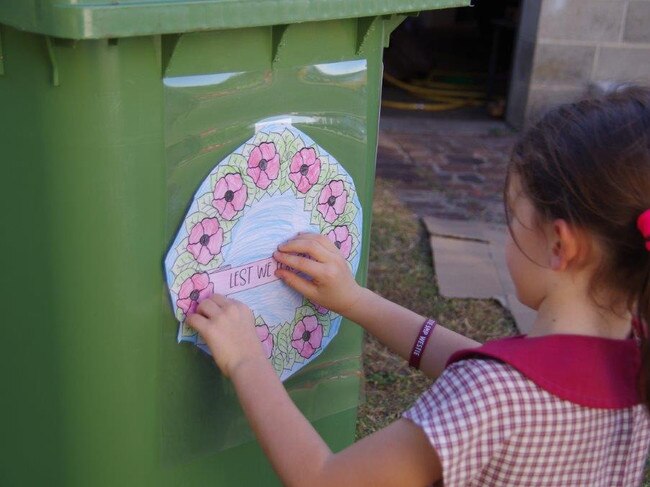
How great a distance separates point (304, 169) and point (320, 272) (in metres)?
0.19

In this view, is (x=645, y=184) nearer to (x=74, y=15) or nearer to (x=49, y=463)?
(x=74, y=15)

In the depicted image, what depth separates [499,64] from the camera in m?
7.82

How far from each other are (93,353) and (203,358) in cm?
21

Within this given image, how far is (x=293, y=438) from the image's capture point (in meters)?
1.37

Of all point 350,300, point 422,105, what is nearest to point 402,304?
point 350,300

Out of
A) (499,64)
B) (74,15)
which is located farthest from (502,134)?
(74,15)

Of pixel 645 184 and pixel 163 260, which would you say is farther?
pixel 163 260

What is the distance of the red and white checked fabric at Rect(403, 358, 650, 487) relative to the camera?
1.26 m

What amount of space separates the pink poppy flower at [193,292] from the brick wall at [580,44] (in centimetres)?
427

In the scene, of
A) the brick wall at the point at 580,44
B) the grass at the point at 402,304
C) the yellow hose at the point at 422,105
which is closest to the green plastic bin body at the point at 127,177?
the grass at the point at 402,304

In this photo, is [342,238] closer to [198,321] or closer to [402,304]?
[198,321]

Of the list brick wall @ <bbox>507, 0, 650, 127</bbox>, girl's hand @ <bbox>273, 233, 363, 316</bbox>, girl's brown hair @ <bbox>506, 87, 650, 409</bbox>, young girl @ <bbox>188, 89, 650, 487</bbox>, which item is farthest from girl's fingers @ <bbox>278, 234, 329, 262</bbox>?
brick wall @ <bbox>507, 0, 650, 127</bbox>

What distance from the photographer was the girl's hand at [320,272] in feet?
5.57

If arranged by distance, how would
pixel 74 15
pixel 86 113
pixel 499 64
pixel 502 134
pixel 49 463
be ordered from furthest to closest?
pixel 499 64, pixel 502 134, pixel 49 463, pixel 86 113, pixel 74 15
